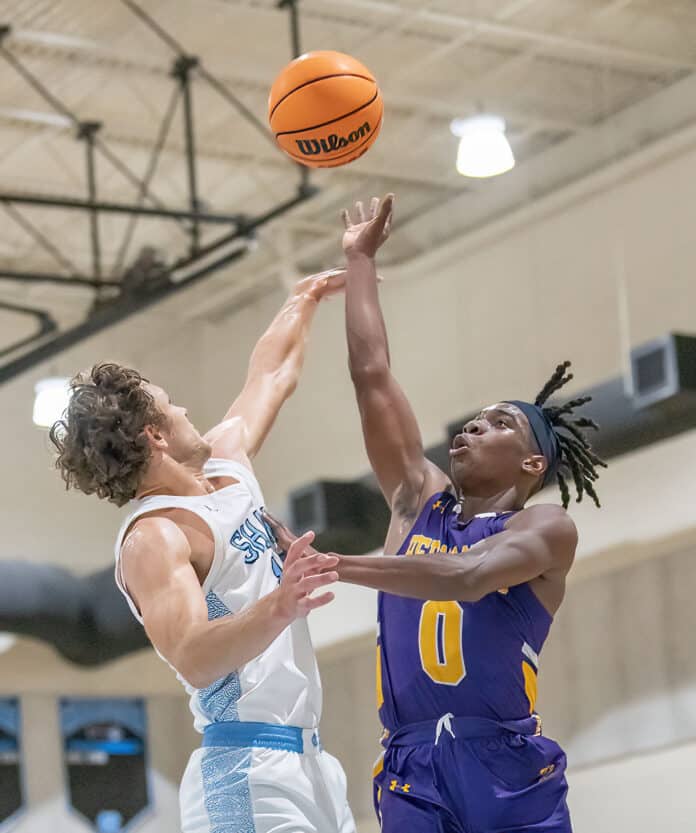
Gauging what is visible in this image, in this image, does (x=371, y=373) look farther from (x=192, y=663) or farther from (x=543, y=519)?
(x=192, y=663)

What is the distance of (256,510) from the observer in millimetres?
4410

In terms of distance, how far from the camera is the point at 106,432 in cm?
412

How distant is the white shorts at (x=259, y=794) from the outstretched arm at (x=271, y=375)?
1052 mm

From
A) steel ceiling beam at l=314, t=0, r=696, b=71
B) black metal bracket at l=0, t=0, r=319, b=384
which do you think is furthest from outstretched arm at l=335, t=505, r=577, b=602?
steel ceiling beam at l=314, t=0, r=696, b=71

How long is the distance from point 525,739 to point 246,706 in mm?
900

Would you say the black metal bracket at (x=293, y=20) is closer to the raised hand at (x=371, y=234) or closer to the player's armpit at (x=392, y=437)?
the raised hand at (x=371, y=234)

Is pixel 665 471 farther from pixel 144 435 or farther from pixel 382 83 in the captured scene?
pixel 144 435

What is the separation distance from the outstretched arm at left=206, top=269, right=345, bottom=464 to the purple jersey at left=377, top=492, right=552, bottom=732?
2.30 ft

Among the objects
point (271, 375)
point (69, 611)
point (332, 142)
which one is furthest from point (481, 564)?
point (69, 611)

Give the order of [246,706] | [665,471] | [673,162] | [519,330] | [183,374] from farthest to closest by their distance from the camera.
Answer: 1. [183,374]
2. [519,330]
3. [673,162]
4. [665,471]
5. [246,706]

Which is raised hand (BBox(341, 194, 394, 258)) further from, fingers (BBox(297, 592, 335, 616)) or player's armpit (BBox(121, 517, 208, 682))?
fingers (BBox(297, 592, 335, 616))

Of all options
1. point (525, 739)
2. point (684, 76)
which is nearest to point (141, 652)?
point (684, 76)

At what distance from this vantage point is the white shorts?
4.03m

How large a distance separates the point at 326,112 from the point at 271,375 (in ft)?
3.22
